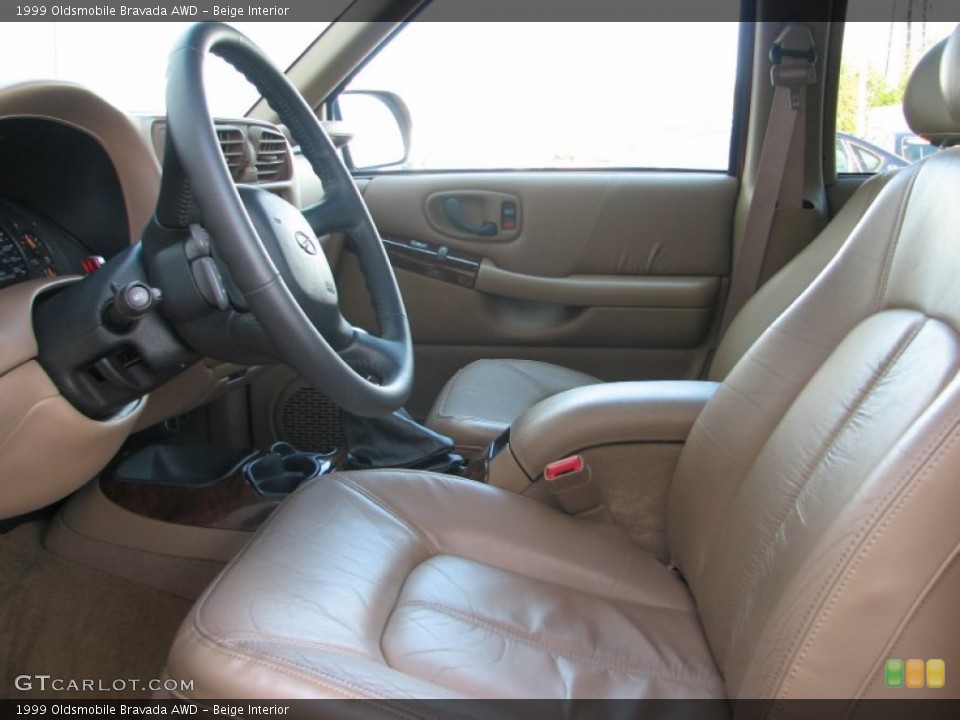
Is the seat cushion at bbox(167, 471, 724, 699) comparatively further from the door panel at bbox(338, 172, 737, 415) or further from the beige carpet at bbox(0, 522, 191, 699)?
the door panel at bbox(338, 172, 737, 415)

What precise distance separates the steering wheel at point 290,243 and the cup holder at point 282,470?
1.26 feet

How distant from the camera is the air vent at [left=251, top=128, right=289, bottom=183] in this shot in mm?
1823

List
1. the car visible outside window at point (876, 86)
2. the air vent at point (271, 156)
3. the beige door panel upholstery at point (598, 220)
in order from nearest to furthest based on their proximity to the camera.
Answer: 1. the air vent at point (271, 156)
2. the car visible outside window at point (876, 86)
3. the beige door panel upholstery at point (598, 220)

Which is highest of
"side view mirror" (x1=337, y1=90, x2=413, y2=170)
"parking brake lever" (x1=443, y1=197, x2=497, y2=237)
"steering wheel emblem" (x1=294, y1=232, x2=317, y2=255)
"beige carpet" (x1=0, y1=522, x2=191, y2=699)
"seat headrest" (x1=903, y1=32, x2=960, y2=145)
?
"seat headrest" (x1=903, y1=32, x2=960, y2=145)

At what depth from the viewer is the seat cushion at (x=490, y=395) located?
1776 millimetres

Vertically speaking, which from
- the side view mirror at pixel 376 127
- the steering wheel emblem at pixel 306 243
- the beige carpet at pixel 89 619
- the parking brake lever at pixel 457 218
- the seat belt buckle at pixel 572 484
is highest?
the steering wheel emblem at pixel 306 243

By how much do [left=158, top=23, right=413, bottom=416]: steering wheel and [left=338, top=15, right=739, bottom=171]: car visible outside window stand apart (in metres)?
0.97

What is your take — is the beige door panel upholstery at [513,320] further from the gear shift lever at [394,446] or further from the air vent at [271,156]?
the gear shift lever at [394,446]

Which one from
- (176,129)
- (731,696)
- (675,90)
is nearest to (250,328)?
(176,129)

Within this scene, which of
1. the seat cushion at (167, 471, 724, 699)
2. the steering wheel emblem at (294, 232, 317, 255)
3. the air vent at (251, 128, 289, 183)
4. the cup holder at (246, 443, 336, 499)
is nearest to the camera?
the seat cushion at (167, 471, 724, 699)

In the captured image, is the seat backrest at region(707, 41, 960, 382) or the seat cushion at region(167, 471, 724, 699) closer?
the seat cushion at region(167, 471, 724, 699)

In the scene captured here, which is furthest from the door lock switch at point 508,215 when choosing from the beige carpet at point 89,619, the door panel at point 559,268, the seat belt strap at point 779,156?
the beige carpet at point 89,619

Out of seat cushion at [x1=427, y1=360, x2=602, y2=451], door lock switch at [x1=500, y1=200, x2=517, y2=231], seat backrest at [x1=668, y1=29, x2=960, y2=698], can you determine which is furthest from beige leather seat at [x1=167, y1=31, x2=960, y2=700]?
door lock switch at [x1=500, y1=200, x2=517, y2=231]

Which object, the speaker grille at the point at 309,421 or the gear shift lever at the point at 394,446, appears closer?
the gear shift lever at the point at 394,446
